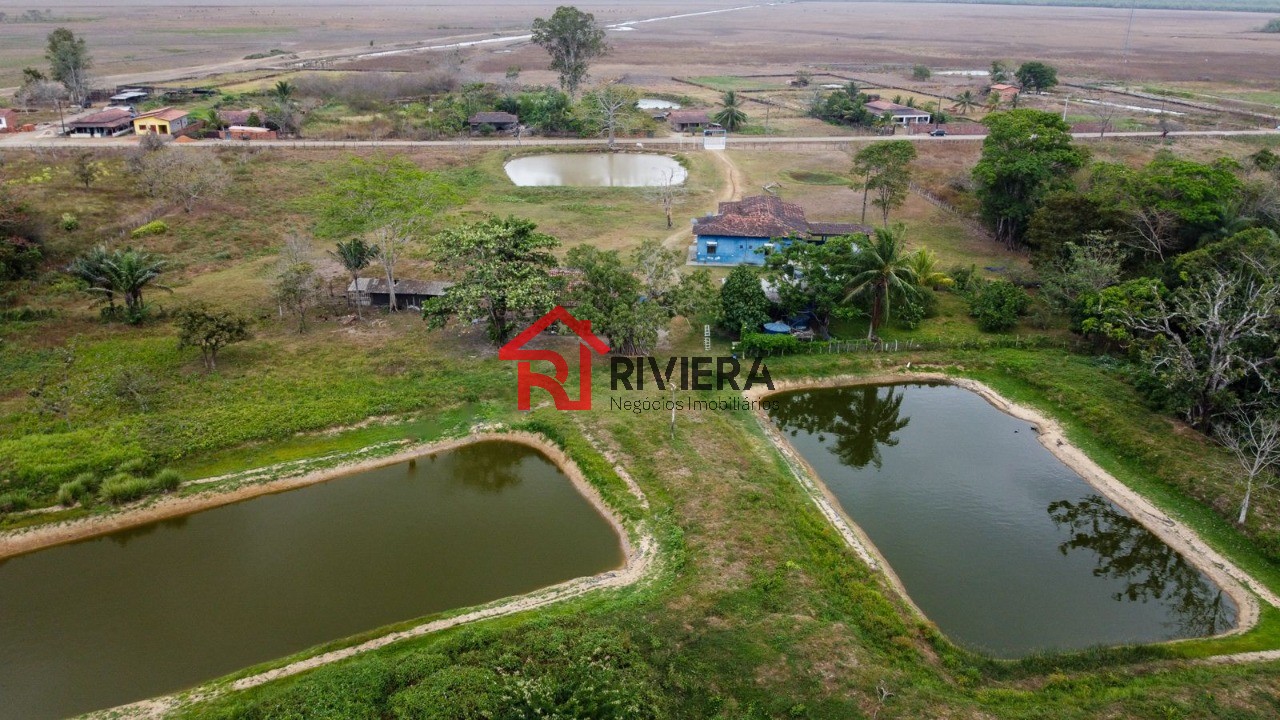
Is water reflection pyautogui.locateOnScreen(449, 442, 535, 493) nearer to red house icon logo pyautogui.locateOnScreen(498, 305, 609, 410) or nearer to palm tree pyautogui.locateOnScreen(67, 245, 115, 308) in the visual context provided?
red house icon logo pyautogui.locateOnScreen(498, 305, 609, 410)

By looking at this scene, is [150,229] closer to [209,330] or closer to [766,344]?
[209,330]

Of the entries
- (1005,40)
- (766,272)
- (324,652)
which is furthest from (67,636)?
(1005,40)

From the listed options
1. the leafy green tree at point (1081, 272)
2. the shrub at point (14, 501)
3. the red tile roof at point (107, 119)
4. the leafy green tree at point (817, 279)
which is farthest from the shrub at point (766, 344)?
the red tile roof at point (107, 119)

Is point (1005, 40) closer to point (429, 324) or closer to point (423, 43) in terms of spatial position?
point (423, 43)

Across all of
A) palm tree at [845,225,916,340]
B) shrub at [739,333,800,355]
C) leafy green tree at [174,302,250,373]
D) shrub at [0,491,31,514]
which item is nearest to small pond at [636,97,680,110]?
palm tree at [845,225,916,340]

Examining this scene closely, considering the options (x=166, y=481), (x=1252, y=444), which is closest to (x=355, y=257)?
(x=166, y=481)
